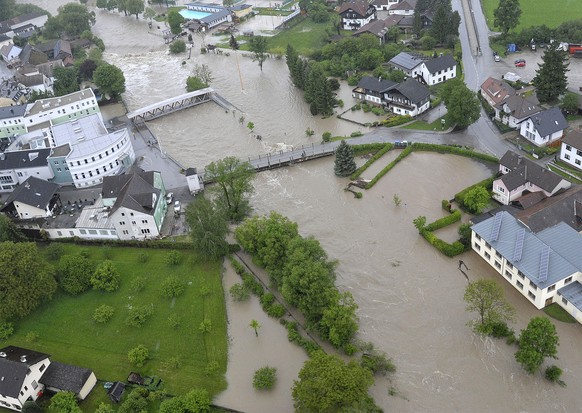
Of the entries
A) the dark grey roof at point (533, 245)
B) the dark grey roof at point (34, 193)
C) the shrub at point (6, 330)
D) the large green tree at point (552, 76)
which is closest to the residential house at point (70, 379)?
the shrub at point (6, 330)

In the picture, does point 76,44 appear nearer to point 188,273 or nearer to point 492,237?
point 188,273

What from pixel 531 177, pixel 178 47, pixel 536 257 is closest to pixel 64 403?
pixel 536 257

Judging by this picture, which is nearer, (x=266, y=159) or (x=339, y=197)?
(x=339, y=197)

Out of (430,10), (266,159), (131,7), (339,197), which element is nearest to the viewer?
(339,197)

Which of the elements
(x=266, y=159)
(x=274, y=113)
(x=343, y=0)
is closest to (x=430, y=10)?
→ (x=343, y=0)

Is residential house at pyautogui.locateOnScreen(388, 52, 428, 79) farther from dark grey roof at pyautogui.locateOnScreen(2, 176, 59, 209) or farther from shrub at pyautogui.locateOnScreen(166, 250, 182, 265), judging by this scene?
dark grey roof at pyautogui.locateOnScreen(2, 176, 59, 209)

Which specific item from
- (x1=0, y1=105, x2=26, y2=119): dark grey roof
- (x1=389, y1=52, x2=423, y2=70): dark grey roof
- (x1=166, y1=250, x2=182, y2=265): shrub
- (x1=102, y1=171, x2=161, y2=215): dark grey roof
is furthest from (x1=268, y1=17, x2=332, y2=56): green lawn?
(x1=166, y1=250, x2=182, y2=265): shrub

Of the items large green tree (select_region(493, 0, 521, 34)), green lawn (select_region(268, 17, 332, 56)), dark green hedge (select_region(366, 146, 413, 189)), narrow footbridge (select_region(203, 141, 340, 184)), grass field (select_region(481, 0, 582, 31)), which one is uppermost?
large green tree (select_region(493, 0, 521, 34))

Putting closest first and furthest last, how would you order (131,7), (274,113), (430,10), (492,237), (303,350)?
(303,350), (492,237), (274,113), (430,10), (131,7)
